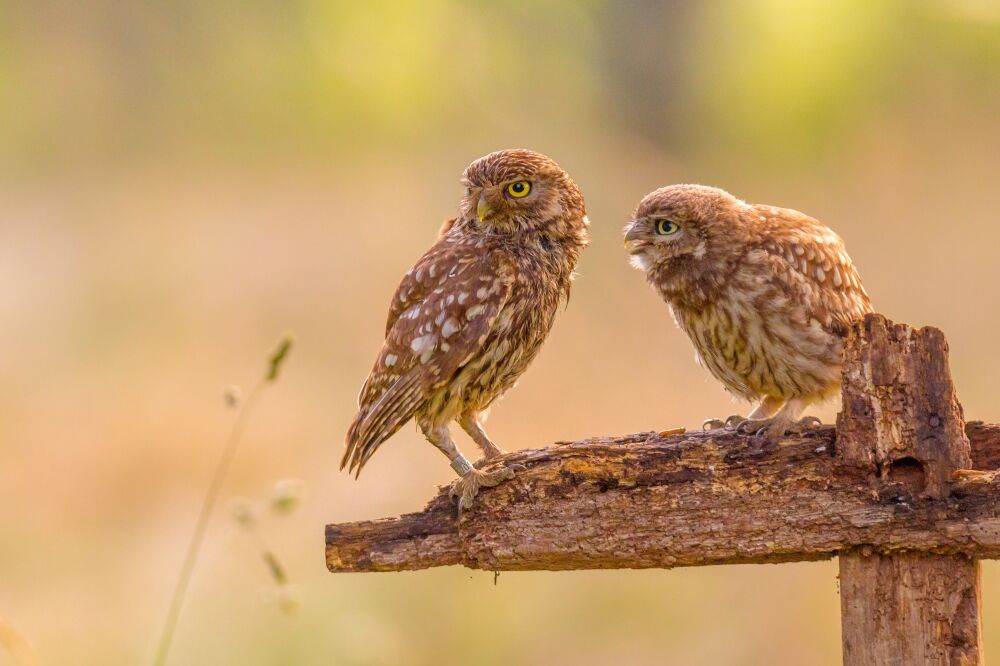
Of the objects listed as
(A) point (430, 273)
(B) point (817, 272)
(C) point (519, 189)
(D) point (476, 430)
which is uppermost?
(C) point (519, 189)

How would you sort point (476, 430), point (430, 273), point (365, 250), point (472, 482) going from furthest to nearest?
point (365, 250) < point (476, 430) < point (430, 273) < point (472, 482)

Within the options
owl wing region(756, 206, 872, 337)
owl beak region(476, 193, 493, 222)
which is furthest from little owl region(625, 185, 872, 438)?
owl beak region(476, 193, 493, 222)

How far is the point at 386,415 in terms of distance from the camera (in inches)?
110

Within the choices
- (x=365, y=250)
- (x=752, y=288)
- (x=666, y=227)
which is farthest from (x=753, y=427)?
(x=365, y=250)

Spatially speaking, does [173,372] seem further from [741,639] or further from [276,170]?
[741,639]

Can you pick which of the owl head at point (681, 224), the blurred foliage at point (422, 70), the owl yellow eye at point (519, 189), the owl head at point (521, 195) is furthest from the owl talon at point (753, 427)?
the blurred foliage at point (422, 70)

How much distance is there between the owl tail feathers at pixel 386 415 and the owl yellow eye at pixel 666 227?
75cm

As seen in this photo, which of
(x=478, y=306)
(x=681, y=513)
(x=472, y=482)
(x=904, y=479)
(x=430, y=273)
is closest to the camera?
(x=904, y=479)

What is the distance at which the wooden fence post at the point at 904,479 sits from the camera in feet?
6.81

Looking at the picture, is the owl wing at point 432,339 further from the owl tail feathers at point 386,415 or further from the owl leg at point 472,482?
the owl leg at point 472,482

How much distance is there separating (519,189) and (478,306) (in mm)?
340

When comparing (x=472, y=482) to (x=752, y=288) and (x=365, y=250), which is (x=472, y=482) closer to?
(x=752, y=288)

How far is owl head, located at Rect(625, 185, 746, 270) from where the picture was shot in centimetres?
291

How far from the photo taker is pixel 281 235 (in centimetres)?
724
